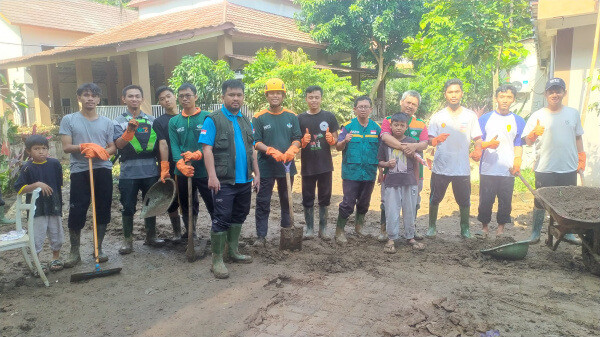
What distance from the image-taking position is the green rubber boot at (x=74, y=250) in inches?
167

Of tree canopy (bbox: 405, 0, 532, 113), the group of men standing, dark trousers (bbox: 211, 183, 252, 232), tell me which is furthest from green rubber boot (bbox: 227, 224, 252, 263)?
tree canopy (bbox: 405, 0, 532, 113)

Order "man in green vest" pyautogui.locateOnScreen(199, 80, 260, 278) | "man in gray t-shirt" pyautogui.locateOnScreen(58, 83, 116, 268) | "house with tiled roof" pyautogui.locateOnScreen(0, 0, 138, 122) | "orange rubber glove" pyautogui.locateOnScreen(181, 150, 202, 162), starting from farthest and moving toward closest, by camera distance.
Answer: "house with tiled roof" pyautogui.locateOnScreen(0, 0, 138, 122) → "orange rubber glove" pyautogui.locateOnScreen(181, 150, 202, 162) → "man in gray t-shirt" pyautogui.locateOnScreen(58, 83, 116, 268) → "man in green vest" pyautogui.locateOnScreen(199, 80, 260, 278)

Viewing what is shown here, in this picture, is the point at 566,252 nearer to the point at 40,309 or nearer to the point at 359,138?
the point at 359,138

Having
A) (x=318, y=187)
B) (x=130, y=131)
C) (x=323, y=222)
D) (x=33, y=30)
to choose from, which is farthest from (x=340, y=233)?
(x=33, y=30)

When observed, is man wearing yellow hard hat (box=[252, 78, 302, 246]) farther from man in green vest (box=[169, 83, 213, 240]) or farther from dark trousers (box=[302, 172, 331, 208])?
man in green vest (box=[169, 83, 213, 240])

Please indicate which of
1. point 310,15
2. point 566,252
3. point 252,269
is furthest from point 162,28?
point 566,252

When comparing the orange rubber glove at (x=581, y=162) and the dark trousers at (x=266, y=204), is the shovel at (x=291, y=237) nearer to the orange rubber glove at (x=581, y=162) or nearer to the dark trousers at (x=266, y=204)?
the dark trousers at (x=266, y=204)

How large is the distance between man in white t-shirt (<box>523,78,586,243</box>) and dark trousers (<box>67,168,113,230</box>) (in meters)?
4.49

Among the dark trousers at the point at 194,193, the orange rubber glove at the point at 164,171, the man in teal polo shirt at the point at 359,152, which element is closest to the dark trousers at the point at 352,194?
the man in teal polo shirt at the point at 359,152

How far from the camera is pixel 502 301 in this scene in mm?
3383

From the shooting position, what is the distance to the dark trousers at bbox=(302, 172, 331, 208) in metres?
4.96

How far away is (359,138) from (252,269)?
187 cm

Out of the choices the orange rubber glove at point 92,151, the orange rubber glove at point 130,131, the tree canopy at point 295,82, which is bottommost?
the orange rubber glove at point 92,151

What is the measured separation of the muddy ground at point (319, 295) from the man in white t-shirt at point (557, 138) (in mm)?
858
